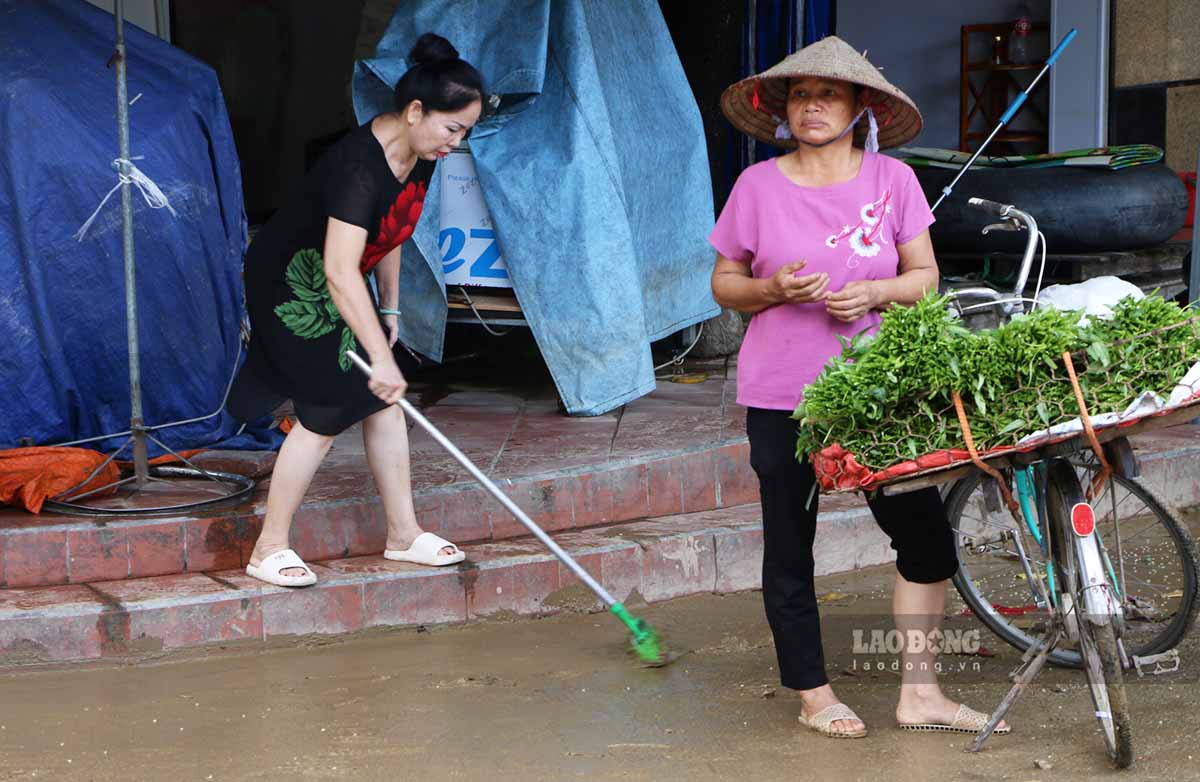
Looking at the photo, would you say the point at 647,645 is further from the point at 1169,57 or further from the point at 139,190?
the point at 1169,57

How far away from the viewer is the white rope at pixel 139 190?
16.7ft

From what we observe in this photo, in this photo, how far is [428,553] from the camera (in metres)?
4.73

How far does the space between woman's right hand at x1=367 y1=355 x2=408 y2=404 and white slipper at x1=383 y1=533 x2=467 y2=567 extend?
729mm

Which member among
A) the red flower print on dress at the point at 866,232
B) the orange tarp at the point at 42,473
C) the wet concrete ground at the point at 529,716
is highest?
the red flower print on dress at the point at 866,232

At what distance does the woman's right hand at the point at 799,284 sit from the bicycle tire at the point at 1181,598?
0.80 metres

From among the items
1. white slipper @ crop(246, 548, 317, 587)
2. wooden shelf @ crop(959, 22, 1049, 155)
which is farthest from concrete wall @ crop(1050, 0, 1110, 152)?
white slipper @ crop(246, 548, 317, 587)

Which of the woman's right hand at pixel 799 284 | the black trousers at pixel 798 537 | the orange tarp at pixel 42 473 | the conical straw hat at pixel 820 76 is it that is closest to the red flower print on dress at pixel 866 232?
the woman's right hand at pixel 799 284

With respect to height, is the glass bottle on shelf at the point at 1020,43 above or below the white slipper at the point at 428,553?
above

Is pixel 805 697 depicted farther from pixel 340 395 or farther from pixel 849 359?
pixel 340 395

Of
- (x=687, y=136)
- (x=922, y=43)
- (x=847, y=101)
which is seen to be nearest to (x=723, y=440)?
(x=687, y=136)

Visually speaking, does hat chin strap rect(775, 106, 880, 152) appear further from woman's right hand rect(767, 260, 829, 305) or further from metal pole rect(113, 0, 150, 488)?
metal pole rect(113, 0, 150, 488)

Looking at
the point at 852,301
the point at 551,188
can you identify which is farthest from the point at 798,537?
the point at 551,188

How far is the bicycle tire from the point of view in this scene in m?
4.02

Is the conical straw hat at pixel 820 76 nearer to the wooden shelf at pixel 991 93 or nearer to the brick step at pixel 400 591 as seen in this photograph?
the brick step at pixel 400 591
